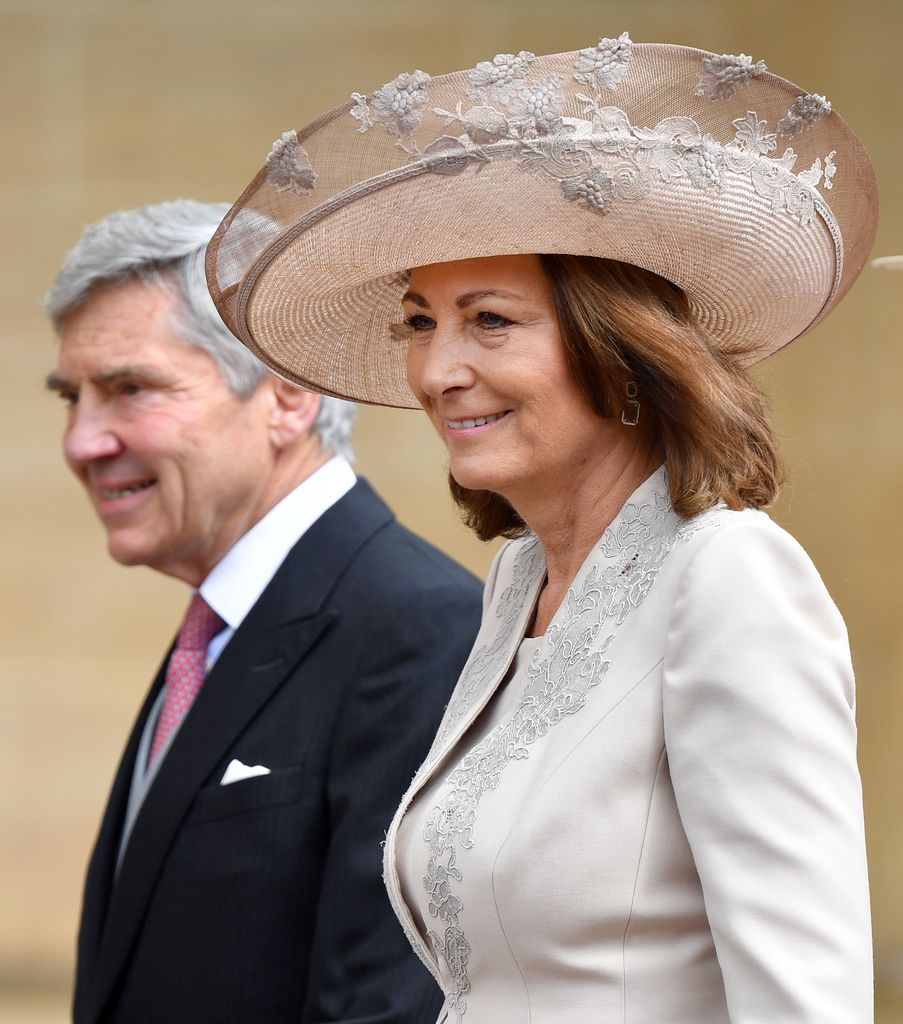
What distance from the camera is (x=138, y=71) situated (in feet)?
18.5

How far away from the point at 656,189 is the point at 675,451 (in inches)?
11.7

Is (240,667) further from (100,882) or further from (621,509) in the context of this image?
(621,509)

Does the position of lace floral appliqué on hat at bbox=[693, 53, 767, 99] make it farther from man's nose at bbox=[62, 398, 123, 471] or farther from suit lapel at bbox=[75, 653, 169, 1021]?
suit lapel at bbox=[75, 653, 169, 1021]

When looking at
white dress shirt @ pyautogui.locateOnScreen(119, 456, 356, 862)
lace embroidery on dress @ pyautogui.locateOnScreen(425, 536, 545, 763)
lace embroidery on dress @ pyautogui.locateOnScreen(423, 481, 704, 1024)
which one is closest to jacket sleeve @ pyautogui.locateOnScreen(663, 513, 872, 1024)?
lace embroidery on dress @ pyautogui.locateOnScreen(423, 481, 704, 1024)

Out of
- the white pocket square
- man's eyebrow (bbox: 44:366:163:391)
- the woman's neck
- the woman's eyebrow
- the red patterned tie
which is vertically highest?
man's eyebrow (bbox: 44:366:163:391)

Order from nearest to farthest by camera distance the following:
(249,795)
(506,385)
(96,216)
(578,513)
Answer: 1. (506,385)
2. (578,513)
3. (249,795)
4. (96,216)

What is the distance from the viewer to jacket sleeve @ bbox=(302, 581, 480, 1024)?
2348 millimetres

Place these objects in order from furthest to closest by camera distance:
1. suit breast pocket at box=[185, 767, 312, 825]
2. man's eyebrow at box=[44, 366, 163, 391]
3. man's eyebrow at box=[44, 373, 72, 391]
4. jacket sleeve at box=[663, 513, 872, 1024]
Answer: man's eyebrow at box=[44, 373, 72, 391] → man's eyebrow at box=[44, 366, 163, 391] → suit breast pocket at box=[185, 767, 312, 825] → jacket sleeve at box=[663, 513, 872, 1024]

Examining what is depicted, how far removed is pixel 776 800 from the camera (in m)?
1.51

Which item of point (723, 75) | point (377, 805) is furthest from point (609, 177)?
point (377, 805)

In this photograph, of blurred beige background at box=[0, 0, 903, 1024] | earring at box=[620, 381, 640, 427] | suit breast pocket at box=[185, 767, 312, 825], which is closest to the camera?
earring at box=[620, 381, 640, 427]

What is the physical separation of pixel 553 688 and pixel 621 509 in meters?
0.24

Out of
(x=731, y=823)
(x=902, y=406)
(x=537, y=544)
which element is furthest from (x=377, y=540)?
(x=902, y=406)

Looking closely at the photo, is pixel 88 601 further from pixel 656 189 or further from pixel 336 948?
pixel 656 189
